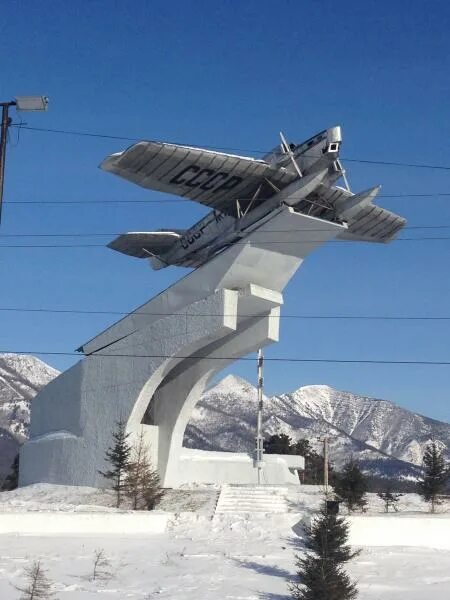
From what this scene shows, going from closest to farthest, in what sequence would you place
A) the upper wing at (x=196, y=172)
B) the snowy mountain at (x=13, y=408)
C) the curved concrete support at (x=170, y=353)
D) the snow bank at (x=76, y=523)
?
the snow bank at (x=76, y=523) → the upper wing at (x=196, y=172) → the curved concrete support at (x=170, y=353) → the snowy mountain at (x=13, y=408)

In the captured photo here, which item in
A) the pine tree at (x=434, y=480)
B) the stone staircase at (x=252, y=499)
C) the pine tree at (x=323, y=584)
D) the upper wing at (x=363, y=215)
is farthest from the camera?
the upper wing at (x=363, y=215)

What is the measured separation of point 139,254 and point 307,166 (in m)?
10.0

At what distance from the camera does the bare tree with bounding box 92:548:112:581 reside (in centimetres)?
1808

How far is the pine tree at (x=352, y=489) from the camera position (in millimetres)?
27578

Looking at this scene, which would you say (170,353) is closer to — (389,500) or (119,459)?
(119,459)

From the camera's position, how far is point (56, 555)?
20375 mm

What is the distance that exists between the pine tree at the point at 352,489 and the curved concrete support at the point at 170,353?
20.9 feet

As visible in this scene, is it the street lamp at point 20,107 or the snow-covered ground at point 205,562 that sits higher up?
the street lamp at point 20,107

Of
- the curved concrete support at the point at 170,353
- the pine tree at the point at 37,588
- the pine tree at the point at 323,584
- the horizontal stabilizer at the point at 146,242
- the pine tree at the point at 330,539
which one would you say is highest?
the horizontal stabilizer at the point at 146,242

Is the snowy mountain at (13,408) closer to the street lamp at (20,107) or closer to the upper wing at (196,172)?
the upper wing at (196,172)

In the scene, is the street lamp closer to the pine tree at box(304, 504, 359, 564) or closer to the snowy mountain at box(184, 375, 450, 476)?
the pine tree at box(304, 504, 359, 564)

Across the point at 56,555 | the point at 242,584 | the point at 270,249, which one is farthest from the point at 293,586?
the point at 270,249

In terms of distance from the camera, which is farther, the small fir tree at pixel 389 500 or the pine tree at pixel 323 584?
the small fir tree at pixel 389 500

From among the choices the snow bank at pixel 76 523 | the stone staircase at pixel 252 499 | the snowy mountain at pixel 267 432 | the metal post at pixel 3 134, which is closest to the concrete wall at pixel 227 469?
the stone staircase at pixel 252 499
